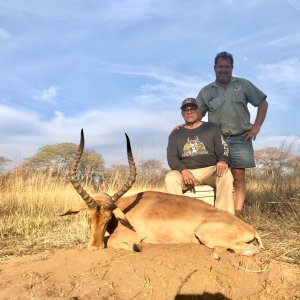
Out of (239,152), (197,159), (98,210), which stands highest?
(239,152)

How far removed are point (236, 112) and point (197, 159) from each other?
1.35 meters

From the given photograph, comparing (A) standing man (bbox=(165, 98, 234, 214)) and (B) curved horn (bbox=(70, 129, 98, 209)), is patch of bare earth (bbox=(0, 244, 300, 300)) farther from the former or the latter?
(A) standing man (bbox=(165, 98, 234, 214))

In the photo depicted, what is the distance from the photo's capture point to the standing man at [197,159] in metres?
6.34

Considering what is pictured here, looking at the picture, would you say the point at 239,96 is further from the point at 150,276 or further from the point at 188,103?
the point at 150,276

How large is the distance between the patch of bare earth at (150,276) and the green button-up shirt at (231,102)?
319 centimetres

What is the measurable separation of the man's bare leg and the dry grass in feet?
1.03

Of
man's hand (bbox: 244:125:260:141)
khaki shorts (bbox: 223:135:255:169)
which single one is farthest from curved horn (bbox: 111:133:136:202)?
man's hand (bbox: 244:125:260:141)

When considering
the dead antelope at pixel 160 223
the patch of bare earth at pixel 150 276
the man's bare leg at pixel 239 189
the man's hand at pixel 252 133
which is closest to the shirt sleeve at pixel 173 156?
the dead antelope at pixel 160 223

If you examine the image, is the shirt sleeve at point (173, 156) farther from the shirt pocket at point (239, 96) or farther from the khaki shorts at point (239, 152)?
the shirt pocket at point (239, 96)

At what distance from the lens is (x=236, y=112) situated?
7.29m

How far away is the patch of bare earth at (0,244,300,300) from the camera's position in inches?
149

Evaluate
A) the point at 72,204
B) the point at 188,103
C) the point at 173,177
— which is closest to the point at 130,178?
the point at 173,177

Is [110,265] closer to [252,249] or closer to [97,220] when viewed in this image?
[97,220]

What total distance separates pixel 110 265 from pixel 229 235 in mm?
1447
